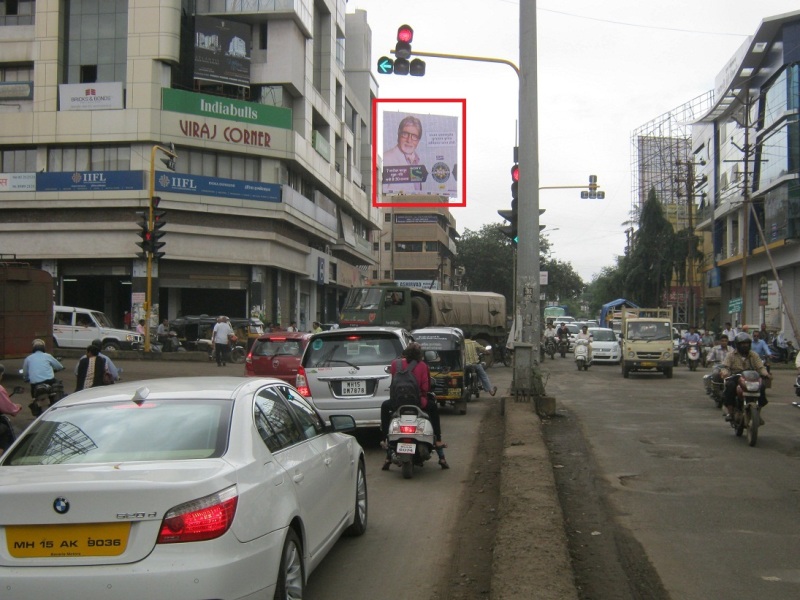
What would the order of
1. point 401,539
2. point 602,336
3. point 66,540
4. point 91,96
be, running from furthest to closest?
1. point 91,96
2. point 602,336
3. point 401,539
4. point 66,540

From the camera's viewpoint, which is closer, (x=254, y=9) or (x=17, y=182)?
(x=17, y=182)

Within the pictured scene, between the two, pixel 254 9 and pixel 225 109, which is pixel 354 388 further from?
pixel 254 9

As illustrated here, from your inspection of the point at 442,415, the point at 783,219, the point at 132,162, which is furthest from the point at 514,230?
the point at 783,219

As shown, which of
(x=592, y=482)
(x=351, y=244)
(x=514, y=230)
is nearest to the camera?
(x=592, y=482)

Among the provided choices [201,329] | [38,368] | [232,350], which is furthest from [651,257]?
[38,368]

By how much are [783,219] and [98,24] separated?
37604 millimetres

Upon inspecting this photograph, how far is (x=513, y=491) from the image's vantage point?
7461 millimetres

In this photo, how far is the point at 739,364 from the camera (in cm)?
1217

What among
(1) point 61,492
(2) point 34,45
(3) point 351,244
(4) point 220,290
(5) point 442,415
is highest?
(2) point 34,45

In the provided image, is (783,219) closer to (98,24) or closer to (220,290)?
→ (220,290)

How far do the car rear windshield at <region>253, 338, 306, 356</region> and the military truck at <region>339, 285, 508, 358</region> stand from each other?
37.6 feet

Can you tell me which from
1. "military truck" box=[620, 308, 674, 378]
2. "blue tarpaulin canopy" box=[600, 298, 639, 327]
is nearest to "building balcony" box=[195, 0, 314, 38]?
"military truck" box=[620, 308, 674, 378]

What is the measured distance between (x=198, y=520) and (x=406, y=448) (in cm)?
549

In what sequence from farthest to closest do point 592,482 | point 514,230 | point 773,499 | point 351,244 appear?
point 351,244 < point 514,230 < point 592,482 < point 773,499
